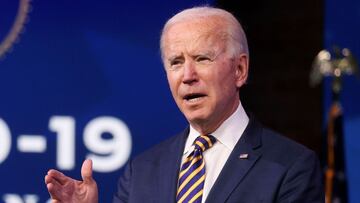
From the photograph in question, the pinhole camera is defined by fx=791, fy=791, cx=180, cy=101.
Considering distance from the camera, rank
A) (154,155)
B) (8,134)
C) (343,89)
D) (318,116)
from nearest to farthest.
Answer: (154,155)
(8,134)
(343,89)
(318,116)

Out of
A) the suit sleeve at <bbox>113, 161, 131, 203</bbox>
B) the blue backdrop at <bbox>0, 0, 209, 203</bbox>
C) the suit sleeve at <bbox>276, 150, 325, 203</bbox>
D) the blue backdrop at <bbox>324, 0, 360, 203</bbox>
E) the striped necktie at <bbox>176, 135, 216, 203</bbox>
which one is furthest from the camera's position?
the blue backdrop at <bbox>324, 0, 360, 203</bbox>

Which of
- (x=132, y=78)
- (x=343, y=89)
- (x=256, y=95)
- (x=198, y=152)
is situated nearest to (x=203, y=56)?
(x=198, y=152)

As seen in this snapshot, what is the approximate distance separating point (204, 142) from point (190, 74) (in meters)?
0.21

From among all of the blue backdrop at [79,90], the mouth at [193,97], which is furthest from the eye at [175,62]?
the blue backdrop at [79,90]

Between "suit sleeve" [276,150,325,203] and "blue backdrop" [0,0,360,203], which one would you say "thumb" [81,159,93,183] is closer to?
"suit sleeve" [276,150,325,203]

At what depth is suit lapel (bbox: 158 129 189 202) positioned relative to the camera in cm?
225

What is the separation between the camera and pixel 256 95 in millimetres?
4324

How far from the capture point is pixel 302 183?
2.11 metres

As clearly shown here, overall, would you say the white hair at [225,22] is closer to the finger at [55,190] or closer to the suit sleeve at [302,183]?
the suit sleeve at [302,183]

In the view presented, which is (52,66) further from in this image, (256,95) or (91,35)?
(256,95)

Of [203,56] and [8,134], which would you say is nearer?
[203,56]

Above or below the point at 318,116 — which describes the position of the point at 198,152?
above

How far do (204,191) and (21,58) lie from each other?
145 centimetres

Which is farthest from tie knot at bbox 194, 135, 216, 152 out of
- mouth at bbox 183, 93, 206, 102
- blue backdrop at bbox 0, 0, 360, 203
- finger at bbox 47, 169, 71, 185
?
blue backdrop at bbox 0, 0, 360, 203
